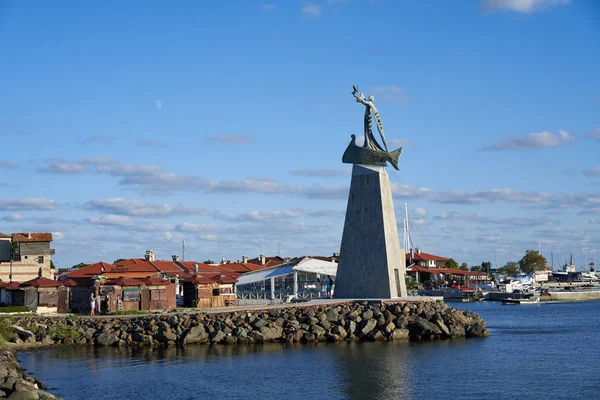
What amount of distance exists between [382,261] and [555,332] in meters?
12.4

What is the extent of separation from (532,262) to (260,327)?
130 m

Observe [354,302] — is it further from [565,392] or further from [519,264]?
[519,264]

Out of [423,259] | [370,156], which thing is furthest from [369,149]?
[423,259]

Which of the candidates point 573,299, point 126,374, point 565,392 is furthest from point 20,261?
point 573,299

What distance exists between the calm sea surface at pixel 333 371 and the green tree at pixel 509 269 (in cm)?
12589

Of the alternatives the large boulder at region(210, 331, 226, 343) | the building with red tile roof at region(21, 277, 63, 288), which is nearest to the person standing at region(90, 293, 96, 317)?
the building with red tile roof at region(21, 277, 63, 288)

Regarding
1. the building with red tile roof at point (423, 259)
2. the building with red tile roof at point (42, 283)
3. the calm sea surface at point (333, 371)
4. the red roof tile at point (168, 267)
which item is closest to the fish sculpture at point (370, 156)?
the calm sea surface at point (333, 371)

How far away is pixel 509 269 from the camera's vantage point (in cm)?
16775

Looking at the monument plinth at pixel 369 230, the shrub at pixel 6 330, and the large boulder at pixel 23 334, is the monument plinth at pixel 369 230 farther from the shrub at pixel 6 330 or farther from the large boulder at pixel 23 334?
the shrub at pixel 6 330

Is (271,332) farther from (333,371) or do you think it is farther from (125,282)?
(125,282)

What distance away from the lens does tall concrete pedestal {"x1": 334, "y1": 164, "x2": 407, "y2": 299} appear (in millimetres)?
48781

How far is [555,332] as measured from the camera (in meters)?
50.7

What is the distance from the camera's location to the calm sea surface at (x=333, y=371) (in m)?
28.3

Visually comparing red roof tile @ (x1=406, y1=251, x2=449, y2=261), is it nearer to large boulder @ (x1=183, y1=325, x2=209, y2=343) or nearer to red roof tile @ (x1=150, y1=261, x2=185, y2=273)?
red roof tile @ (x1=150, y1=261, x2=185, y2=273)
